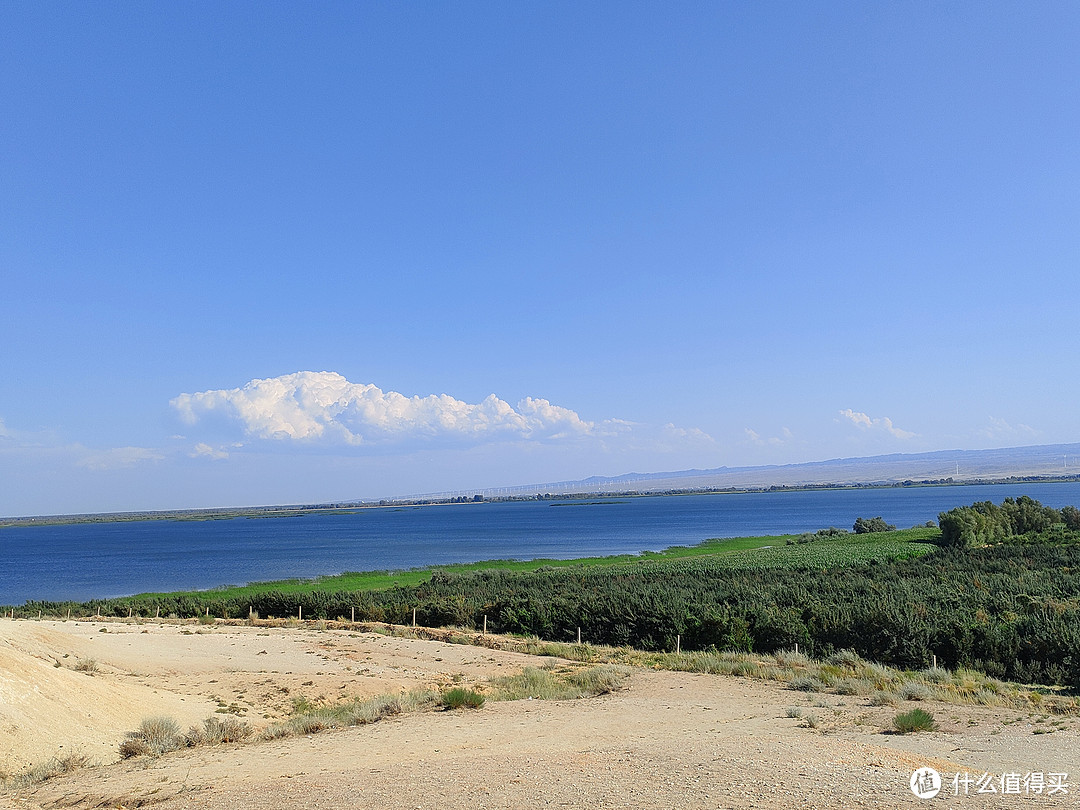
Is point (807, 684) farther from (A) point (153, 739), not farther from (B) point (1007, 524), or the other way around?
(B) point (1007, 524)

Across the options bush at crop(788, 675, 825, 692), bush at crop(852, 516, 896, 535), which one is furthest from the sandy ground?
bush at crop(852, 516, 896, 535)

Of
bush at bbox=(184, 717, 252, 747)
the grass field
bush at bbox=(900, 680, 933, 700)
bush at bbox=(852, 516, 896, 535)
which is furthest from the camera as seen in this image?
bush at bbox=(852, 516, 896, 535)

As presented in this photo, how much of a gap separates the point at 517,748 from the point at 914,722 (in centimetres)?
715

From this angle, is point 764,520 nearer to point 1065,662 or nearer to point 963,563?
point 963,563

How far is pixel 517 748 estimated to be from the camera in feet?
42.1

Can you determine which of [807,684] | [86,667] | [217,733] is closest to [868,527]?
[807,684]

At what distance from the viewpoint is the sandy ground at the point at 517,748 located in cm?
973

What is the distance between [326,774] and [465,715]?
17.2ft

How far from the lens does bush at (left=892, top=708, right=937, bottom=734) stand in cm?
1327

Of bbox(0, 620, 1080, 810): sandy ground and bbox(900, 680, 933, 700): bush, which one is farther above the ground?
bbox(0, 620, 1080, 810): sandy ground

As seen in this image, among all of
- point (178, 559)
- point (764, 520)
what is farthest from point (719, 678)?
point (764, 520)

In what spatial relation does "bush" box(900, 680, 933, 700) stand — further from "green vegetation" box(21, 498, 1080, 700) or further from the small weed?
the small weed

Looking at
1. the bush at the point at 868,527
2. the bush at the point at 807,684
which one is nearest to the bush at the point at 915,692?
the bush at the point at 807,684

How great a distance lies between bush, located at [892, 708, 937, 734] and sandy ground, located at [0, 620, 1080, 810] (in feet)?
1.16
